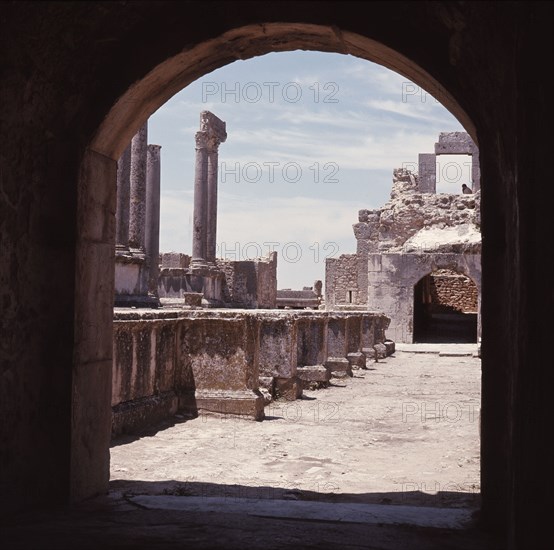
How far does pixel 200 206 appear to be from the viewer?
71.3ft

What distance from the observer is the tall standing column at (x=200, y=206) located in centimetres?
2166

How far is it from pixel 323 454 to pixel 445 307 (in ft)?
73.3

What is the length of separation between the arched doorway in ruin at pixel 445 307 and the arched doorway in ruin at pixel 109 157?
1976cm

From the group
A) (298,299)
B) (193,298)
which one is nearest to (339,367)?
(193,298)

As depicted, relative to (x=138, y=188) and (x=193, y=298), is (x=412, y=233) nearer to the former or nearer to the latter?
(x=193, y=298)

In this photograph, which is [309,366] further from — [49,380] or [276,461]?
[49,380]

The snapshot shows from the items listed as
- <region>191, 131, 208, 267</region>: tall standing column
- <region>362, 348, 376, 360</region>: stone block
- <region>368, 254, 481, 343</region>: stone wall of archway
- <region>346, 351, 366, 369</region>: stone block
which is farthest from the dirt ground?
<region>191, 131, 208, 267</region>: tall standing column

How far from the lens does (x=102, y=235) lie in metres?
3.90

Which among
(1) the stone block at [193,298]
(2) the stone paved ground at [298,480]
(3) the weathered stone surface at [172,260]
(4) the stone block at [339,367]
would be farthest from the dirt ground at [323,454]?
(3) the weathered stone surface at [172,260]

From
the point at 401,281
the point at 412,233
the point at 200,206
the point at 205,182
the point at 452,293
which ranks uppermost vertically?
the point at 205,182

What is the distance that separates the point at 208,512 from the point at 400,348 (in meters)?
15.7

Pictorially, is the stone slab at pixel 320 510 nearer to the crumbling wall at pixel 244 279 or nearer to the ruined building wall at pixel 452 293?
the crumbling wall at pixel 244 279

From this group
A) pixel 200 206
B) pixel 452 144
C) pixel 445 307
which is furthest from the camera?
pixel 452 144

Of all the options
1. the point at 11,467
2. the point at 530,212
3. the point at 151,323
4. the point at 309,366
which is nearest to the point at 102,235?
the point at 11,467
